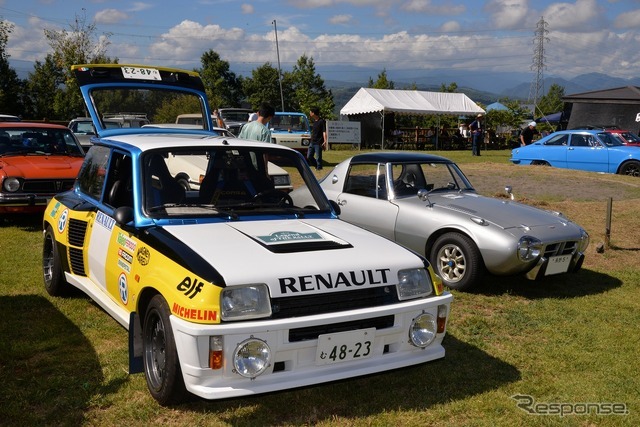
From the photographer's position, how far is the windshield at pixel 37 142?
32.9ft

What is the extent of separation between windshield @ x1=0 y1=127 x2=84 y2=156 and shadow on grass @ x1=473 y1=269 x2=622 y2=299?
281 inches

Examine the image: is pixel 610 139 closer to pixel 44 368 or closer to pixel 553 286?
pixel 553 286

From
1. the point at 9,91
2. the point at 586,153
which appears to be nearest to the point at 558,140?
the point at 586,153

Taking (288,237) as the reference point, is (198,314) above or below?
below

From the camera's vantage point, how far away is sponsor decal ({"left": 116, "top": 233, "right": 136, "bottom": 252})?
417cm

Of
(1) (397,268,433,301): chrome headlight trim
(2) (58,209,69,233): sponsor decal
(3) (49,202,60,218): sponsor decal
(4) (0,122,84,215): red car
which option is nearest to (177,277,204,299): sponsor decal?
(1) (397,268,433,301): chrome headlight trim

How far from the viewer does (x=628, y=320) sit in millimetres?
5801

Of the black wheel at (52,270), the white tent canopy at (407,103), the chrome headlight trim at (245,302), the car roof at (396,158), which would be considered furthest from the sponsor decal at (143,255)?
the white tent canopy at (407,103)

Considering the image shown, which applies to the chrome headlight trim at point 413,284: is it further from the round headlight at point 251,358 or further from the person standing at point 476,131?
the person standing at point 476,131

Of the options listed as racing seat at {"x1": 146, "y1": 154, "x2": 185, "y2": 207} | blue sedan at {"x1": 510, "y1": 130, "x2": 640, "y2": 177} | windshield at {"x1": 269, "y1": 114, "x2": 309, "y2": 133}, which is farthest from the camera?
windshield at {"x1": 269, "y1": 114, "x2": 309, "y2": 133}

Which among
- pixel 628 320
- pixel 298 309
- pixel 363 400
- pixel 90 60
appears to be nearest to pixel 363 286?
pixel 298 309

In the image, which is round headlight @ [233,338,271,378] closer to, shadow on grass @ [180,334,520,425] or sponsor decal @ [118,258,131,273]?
shadow on grass @ [180,334,520,425]

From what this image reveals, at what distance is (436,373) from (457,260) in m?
2.29

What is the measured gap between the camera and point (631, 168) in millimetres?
17531
